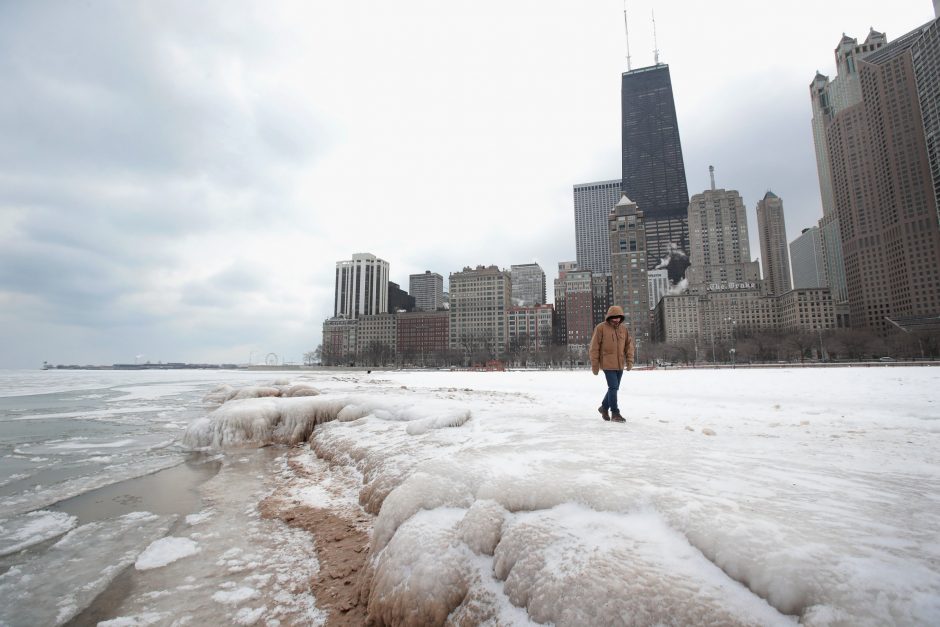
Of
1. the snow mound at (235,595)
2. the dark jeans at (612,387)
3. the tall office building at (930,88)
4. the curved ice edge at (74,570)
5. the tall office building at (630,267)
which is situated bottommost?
the curved ice edge at (74,570)

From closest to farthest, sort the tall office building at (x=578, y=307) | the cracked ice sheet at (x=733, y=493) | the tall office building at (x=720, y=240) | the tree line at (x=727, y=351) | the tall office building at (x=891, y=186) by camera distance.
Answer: the cracked ice sheet at (x=733, y=493)
the tree line at (x=727, y=351)
the tall office building at (x=891, y=186)
the tall office building at (x=578, y=307)
the tall office building at (x=720, y=240)

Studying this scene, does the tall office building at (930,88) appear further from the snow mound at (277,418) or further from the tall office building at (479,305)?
the snow mound at (277,418)

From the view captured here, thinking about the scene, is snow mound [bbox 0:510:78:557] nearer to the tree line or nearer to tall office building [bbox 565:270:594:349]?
the tree line

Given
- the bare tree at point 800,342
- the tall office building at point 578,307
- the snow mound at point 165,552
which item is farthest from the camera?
the tall office building at point 578,307

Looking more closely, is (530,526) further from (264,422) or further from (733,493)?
(264,422)

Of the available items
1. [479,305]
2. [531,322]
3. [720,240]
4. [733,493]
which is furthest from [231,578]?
[720,240]

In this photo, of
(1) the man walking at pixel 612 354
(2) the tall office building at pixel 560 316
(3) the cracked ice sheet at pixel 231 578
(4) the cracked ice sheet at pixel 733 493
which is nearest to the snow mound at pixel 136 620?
(3) the cracked ice sheet at pixel 231 578

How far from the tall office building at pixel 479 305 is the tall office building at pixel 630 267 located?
4219 cm

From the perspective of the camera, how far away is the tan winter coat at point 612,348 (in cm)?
745

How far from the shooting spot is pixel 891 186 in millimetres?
140000

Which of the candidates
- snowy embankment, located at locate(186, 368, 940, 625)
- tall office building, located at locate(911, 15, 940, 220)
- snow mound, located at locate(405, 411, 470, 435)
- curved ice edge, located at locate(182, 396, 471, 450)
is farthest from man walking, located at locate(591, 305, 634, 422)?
tall office building, located at locate(911, 15, 940, 220)

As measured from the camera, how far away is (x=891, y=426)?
662 cm

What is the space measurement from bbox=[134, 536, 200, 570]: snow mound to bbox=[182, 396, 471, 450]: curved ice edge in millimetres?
4863

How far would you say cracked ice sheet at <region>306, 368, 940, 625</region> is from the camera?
207 centimetres
